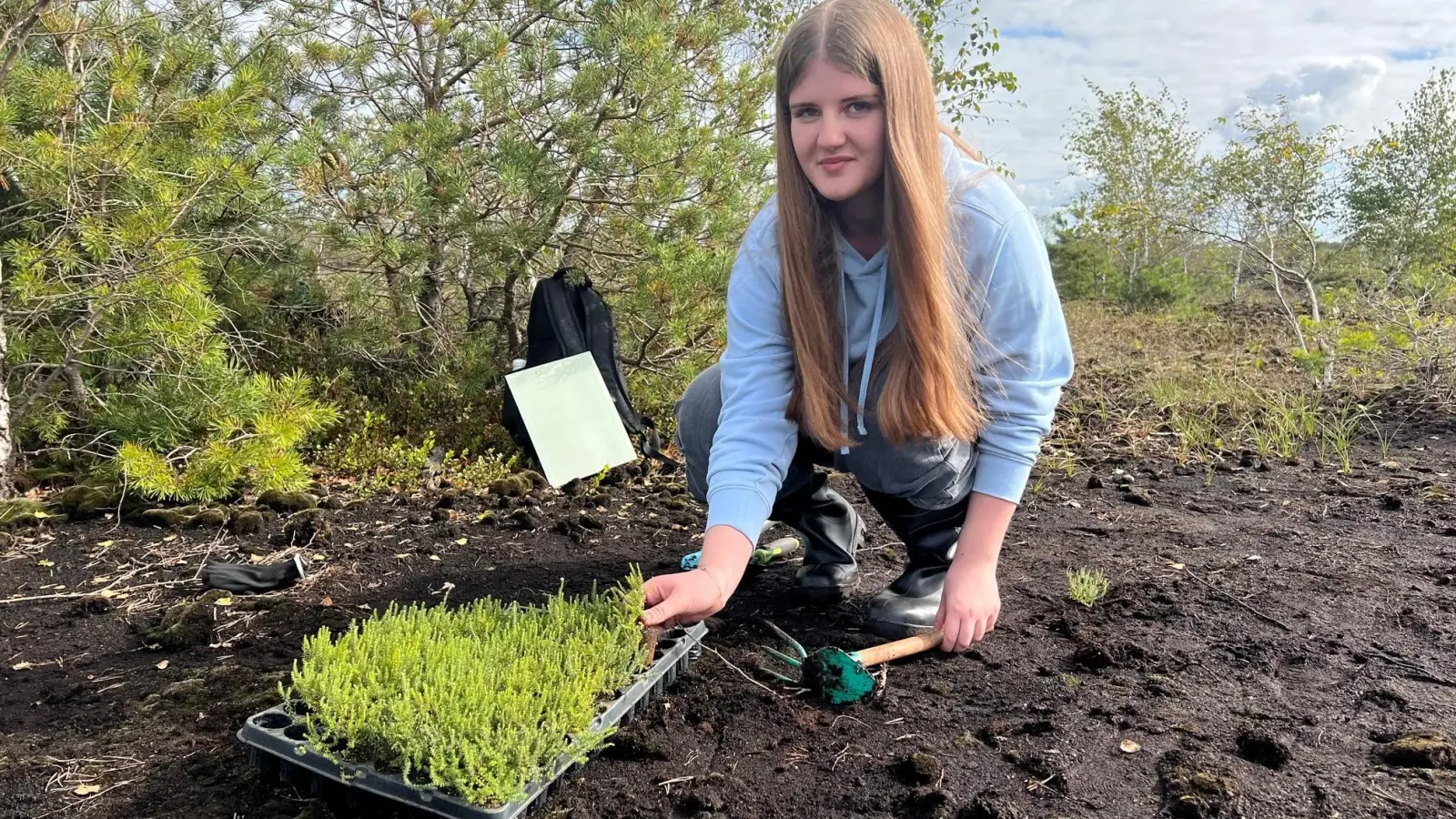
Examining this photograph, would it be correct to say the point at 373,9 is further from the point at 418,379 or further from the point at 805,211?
the point at 805,211

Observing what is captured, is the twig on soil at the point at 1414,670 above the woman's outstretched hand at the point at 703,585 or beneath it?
beneath

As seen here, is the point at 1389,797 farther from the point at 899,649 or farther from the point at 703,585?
the point at 703,585

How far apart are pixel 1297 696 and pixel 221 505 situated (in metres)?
3.37

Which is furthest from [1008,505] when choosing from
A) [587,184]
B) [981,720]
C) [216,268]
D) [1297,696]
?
[216,268]

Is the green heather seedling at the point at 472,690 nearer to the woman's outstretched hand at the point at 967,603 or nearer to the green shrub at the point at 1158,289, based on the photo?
the woman's outstretched hand at the point at 967,603

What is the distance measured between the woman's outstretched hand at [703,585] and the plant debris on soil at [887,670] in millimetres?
246

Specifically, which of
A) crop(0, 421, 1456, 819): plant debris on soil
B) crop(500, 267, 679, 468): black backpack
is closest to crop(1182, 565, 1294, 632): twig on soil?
crop(0, 421, 1456, 819): plant debris on soil

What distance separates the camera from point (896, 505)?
96.6 inches

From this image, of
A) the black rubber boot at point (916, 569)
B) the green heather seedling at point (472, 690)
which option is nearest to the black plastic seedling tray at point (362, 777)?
the green heather seedling at point (472, 690)

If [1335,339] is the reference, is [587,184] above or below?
above

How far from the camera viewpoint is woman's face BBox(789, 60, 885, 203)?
1.80 m

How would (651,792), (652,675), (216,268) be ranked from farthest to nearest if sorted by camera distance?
(216,268) < (652,675) < (651,792)

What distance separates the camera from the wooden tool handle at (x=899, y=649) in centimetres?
197

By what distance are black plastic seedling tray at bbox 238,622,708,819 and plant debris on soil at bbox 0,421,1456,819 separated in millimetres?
37
